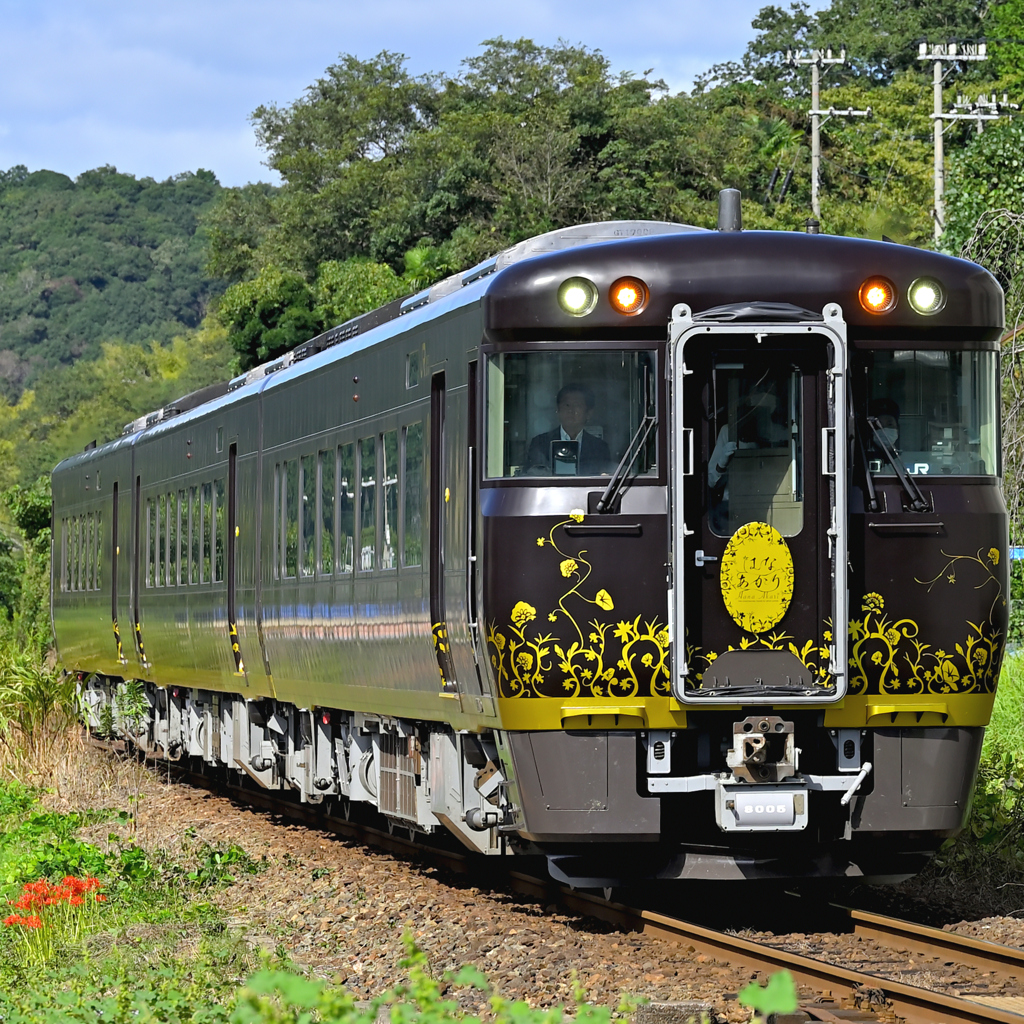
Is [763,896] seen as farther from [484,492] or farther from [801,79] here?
[801,79]

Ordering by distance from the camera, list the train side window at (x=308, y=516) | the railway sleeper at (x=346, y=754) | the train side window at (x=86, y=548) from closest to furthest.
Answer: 1. the railway sleeper at (x=346, y=754)
2. the train side window at (x=308, y=516)
3. the train side window at (x=86, y=548)

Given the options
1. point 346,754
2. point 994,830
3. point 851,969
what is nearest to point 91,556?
point 346,754

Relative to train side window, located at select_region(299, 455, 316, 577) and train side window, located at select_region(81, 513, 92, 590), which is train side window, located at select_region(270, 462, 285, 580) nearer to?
train side window, located at select_region(299, 455, 316, 577)

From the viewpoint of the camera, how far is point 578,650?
8789 millimetres

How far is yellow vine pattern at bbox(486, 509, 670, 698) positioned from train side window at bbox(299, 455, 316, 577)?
410cm

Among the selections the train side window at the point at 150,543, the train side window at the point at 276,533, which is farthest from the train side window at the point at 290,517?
the train side window at the point at 150,543

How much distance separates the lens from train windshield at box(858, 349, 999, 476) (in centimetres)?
901

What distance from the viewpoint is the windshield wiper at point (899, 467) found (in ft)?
29.3

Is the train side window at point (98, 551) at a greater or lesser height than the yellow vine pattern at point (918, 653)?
greater

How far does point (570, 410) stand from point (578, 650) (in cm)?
110

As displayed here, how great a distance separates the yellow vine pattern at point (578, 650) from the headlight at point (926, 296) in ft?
6.13

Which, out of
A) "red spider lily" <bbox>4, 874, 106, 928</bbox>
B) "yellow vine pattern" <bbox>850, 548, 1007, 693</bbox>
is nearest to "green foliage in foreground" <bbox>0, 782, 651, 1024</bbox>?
"red spider lily" <bbox>4, 874, 106, 928</bbox>

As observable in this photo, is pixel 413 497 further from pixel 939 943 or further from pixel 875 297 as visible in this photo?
pixel 939 943

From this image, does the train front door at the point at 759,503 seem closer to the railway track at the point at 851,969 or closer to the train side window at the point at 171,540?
the railway track at the point at 851,969
